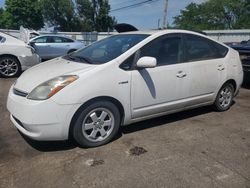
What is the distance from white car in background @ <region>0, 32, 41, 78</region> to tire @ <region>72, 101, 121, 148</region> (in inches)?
219

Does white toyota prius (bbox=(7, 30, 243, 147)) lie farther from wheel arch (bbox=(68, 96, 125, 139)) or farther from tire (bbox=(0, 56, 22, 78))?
tire (bbox=(0, 56, 22, 78))

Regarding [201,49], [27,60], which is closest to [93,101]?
[201,49]

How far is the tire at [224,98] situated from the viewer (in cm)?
542

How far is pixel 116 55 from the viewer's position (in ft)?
13.5

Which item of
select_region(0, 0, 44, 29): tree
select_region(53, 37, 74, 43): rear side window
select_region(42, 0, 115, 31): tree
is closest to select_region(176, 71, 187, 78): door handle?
select_region(53, 37, 74, 43): rear side window

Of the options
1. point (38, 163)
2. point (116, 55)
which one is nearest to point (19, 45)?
point (116, 55)

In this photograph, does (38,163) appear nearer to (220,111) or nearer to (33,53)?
(220,111)

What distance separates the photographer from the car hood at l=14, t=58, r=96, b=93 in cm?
373

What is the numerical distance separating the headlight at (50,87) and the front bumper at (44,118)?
0.07 meters

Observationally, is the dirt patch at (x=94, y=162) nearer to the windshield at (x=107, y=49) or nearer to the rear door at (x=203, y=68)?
the windshield at (x=107, y=49)

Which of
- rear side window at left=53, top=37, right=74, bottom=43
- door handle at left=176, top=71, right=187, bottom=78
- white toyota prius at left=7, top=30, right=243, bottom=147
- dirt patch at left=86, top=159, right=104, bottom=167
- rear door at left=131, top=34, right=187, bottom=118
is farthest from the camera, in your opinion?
rear side window at left=53, top=37, right=74, bottom=43

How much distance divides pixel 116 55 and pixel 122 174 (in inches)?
66.2

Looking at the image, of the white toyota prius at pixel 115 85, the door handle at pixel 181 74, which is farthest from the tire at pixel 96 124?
the door handle at pixel 181 74

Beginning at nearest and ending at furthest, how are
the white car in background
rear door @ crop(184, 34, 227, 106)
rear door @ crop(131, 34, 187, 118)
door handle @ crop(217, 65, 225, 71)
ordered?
rear door @ crop(131, 34, 187, 118)
rear door @ crop(184, 34, 227, 106)
door handle @ crop(217, 65, 225, 71)
the white car in background
